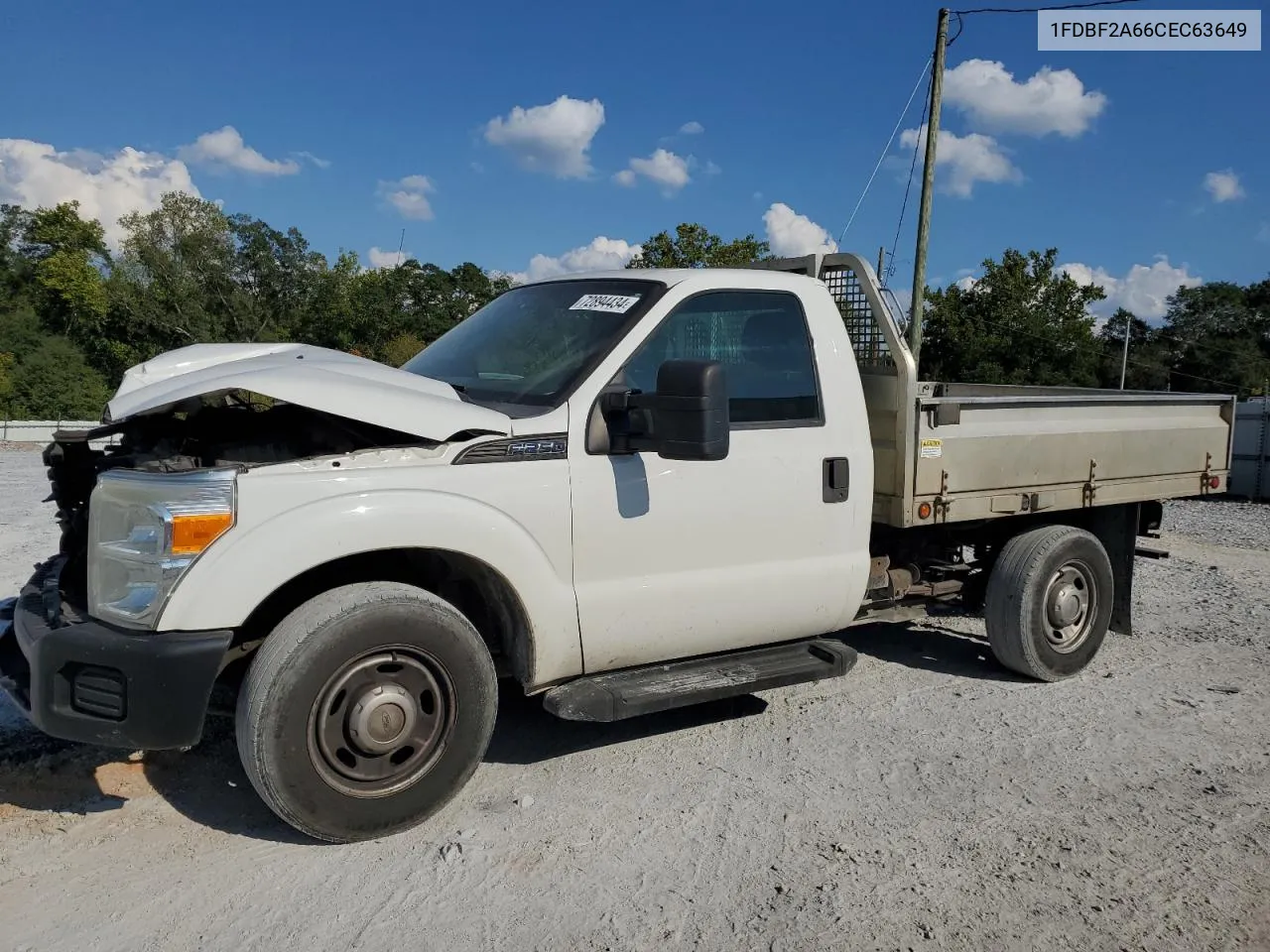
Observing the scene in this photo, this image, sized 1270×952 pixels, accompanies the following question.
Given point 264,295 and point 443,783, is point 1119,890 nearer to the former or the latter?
point 443,783

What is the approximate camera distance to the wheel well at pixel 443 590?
3764 millimetres

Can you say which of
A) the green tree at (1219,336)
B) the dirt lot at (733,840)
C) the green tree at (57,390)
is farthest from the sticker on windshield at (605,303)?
the green tree at (1219,336)

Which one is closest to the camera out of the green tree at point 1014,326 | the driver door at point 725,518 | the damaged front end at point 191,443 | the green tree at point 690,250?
Answer: the damaged front end at point 191,443

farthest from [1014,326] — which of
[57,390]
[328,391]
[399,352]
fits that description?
[328,391]

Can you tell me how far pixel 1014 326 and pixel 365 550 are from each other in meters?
42.0

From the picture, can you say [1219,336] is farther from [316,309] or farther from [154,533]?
[154,533]

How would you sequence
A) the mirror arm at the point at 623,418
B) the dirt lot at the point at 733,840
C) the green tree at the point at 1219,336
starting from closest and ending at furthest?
the dirt lot at the point at 733,840 → the mirror arm at the point at 623,418 → the green tree at the point at 1219,336

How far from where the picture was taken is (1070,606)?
225 inches

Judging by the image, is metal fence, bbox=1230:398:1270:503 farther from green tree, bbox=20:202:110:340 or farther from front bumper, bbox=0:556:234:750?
green tree, bbox=20:202:110:340

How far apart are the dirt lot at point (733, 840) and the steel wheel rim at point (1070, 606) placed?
15.9 inches

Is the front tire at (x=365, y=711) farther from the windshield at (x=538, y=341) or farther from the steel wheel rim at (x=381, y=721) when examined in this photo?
the windshield at (x=538, y=341)

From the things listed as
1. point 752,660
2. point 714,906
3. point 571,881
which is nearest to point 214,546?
point 571,881

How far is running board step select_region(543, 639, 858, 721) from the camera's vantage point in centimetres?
395

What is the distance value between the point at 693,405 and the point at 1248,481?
16556 mm
